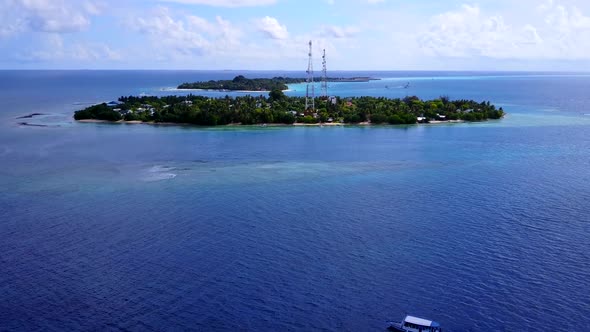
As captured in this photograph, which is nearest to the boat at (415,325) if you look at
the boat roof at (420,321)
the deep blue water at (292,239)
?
the boat roof at (420,321)

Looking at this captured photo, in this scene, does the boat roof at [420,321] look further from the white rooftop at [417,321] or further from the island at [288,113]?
the island at [288,113]

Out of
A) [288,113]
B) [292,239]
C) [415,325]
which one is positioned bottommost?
[415,325]

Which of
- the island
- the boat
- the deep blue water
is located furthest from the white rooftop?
the island

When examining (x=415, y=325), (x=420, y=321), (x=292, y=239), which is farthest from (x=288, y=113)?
(x=415, y=325)

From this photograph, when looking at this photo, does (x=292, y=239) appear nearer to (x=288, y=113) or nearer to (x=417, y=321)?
(x=417, y=321)

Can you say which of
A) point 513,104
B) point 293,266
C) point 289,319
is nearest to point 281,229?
point 293,266
